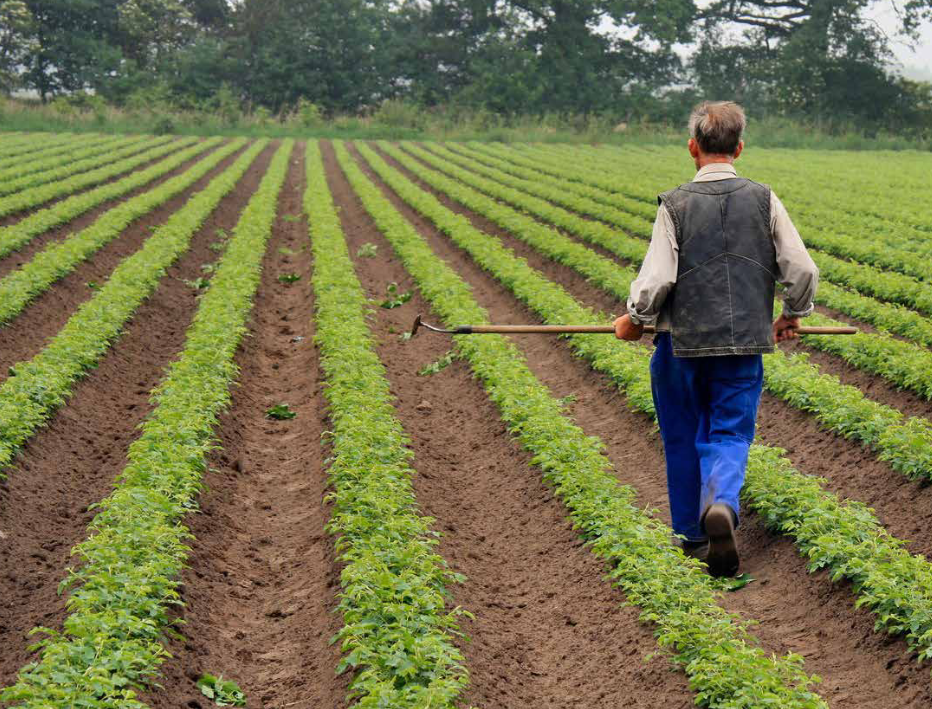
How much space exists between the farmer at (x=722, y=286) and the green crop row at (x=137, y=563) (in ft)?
9.16

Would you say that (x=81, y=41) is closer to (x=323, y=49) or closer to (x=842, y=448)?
(x=323, y=49)

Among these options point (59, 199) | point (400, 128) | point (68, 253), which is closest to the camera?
point (68, 253)

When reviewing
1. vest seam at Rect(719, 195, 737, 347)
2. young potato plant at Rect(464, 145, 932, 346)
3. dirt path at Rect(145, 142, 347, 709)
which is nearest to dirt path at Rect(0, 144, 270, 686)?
dirt path at Rect(145, 142, 347, 709)

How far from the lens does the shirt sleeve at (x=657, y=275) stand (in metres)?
5.48

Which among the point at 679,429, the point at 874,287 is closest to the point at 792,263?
the point at 679,429

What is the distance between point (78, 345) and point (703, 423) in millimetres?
6520

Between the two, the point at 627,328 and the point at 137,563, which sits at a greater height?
the point at 627,328

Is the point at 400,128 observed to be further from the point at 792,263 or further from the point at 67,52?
the point at 792,263

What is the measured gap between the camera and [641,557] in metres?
5.88

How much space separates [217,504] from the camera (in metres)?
7.09

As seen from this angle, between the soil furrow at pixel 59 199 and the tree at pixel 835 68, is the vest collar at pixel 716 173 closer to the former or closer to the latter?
the soil furrow at pixel 59 199

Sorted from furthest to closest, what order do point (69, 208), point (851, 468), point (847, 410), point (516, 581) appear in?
point (69, 208), point (847, 410), point (851, 468), point (516, 581)

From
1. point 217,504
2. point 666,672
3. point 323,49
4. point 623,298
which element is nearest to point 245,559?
point 217,504

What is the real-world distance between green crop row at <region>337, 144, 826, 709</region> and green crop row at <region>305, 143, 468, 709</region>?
958 millimetres
